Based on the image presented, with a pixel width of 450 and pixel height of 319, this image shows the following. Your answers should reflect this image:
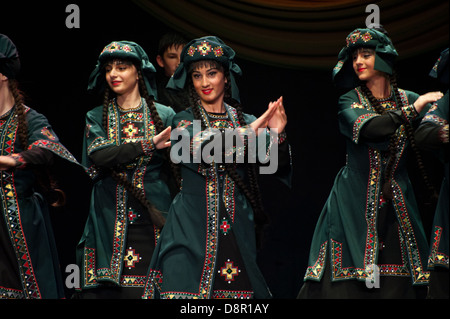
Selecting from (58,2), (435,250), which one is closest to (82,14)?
(58,2)

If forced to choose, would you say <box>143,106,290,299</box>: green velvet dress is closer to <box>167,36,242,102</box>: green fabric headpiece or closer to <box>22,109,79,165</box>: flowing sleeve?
<box>167,36,242,102</box>: green fabric headpiece

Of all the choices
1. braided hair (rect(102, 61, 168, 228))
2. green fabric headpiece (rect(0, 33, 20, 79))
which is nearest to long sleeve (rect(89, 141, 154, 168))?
braided hair (rect(102, 61, 168, 228))

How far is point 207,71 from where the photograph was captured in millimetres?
4914

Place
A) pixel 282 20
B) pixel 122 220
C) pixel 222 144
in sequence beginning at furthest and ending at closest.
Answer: pixel 282 20 < pixel 122 220 < pixel 222 144

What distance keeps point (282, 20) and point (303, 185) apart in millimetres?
1215

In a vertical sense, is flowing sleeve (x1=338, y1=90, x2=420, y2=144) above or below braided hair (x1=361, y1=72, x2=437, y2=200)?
above

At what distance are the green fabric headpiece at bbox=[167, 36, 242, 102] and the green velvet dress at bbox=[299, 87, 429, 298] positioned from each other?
2.39ft

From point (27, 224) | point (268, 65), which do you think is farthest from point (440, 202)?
point (27, 224)

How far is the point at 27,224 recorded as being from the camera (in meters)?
4.88

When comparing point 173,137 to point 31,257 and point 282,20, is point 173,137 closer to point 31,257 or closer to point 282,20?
point 31,257

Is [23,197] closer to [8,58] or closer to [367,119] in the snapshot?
[8,58]

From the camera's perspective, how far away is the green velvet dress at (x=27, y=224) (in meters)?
4.79

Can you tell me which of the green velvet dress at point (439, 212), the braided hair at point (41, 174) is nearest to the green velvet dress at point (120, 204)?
the braided hair at point (41, 174)

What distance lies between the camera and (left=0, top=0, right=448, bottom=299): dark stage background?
5.79 meters
